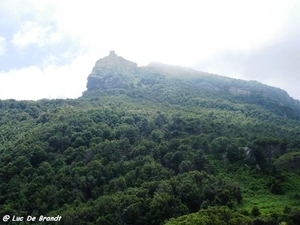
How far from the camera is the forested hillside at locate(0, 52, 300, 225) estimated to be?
60.4m

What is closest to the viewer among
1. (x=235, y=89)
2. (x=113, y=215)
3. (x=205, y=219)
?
(x=205, y=219)

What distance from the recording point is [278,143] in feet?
275

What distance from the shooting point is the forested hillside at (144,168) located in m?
60.4

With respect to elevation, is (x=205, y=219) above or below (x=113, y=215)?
above

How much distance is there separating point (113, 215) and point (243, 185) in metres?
26.3

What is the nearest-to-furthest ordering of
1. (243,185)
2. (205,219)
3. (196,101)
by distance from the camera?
1. (205,219)
2. (243,185)
3. (196,101)

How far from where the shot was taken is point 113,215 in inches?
2388

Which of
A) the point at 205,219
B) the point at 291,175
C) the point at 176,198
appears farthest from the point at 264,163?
the point at 205,219

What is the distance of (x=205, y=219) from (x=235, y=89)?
492ft

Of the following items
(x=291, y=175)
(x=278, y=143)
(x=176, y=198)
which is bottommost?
(x=176, y=198)

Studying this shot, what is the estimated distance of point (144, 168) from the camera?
76.6 m

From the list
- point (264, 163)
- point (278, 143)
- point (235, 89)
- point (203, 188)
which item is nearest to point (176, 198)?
point (203, 188)

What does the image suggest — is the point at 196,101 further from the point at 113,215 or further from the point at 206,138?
the point at 113,215

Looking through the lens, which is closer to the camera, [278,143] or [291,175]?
[291,175]
